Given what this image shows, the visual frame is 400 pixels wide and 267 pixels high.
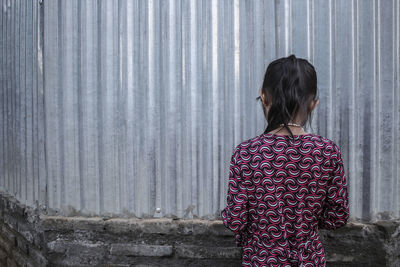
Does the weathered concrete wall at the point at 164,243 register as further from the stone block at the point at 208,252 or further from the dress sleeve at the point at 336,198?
the dress sleeve at the point at 336,198

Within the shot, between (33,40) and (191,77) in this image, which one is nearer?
(191,77)

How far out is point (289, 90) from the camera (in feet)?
4.96

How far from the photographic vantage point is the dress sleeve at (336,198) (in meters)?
1.58

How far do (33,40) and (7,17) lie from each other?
0.74 m

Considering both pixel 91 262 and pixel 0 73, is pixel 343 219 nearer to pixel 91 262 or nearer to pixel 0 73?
pixel 91 262

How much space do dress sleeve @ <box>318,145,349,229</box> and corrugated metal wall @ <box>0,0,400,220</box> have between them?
772 mm

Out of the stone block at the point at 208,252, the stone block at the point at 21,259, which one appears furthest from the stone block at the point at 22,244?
the stone block at the point at 208,252

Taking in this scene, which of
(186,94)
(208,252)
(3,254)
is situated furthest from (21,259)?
(186,94)

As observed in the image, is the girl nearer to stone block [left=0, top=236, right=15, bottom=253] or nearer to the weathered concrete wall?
the weathered concrete wall

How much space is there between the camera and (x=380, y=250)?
90.1 inches

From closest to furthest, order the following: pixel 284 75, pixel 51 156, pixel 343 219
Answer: pixel 284 75
pixel 343 219
pixel 51 156

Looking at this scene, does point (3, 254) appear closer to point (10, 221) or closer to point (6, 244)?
point (6, 244)

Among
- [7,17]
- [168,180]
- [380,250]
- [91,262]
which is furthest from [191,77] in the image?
[7,17]

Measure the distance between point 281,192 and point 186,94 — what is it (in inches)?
47.8
